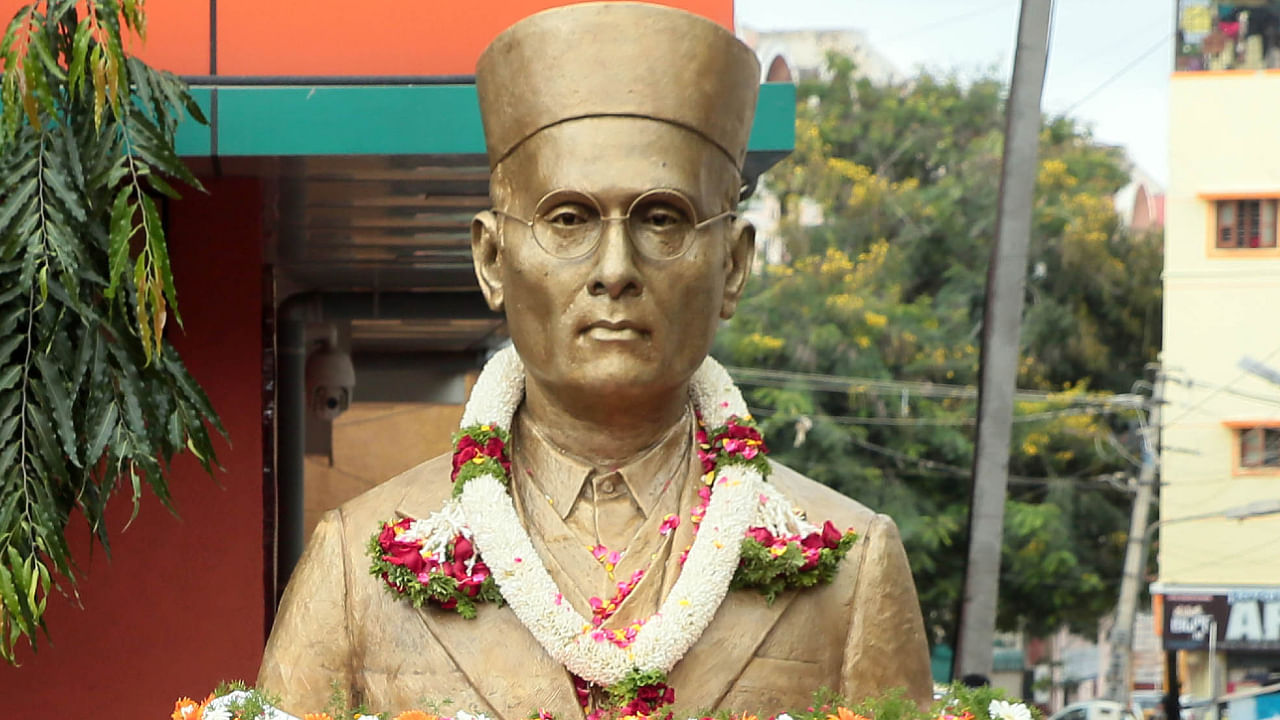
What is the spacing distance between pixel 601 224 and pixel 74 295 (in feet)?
7.20

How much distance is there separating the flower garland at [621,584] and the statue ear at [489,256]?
222 millimetres

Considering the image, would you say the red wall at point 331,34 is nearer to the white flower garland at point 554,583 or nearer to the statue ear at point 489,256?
the statue ear at point 489,256

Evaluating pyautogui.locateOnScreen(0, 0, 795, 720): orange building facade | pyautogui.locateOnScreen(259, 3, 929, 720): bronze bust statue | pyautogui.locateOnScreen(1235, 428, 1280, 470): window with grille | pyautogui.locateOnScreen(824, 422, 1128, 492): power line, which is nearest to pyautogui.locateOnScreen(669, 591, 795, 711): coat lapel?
pyautogui.locateOnScreen(259, 3, 929, 720): bronze bust statue

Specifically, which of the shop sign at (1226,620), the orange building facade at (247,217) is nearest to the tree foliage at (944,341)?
the shop sign at (1226,620)

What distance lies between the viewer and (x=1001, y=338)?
11867mm

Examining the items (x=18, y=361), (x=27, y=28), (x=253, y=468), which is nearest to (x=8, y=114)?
(x=27, y=28)

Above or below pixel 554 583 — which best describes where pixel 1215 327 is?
above

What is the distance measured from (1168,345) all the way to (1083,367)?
1.48m

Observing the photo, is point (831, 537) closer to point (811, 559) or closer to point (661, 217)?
point (811, 559)

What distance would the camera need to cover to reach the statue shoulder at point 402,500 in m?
4.02

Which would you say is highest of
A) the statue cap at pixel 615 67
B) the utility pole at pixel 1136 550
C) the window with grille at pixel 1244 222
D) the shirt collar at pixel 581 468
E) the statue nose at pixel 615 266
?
the window with grille at pixel 1244 222

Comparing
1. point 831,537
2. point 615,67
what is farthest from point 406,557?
point 615,67

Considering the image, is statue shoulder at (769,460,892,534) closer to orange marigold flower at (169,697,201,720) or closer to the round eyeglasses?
the round eyeglasses

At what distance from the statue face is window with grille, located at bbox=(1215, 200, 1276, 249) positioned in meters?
22.4
